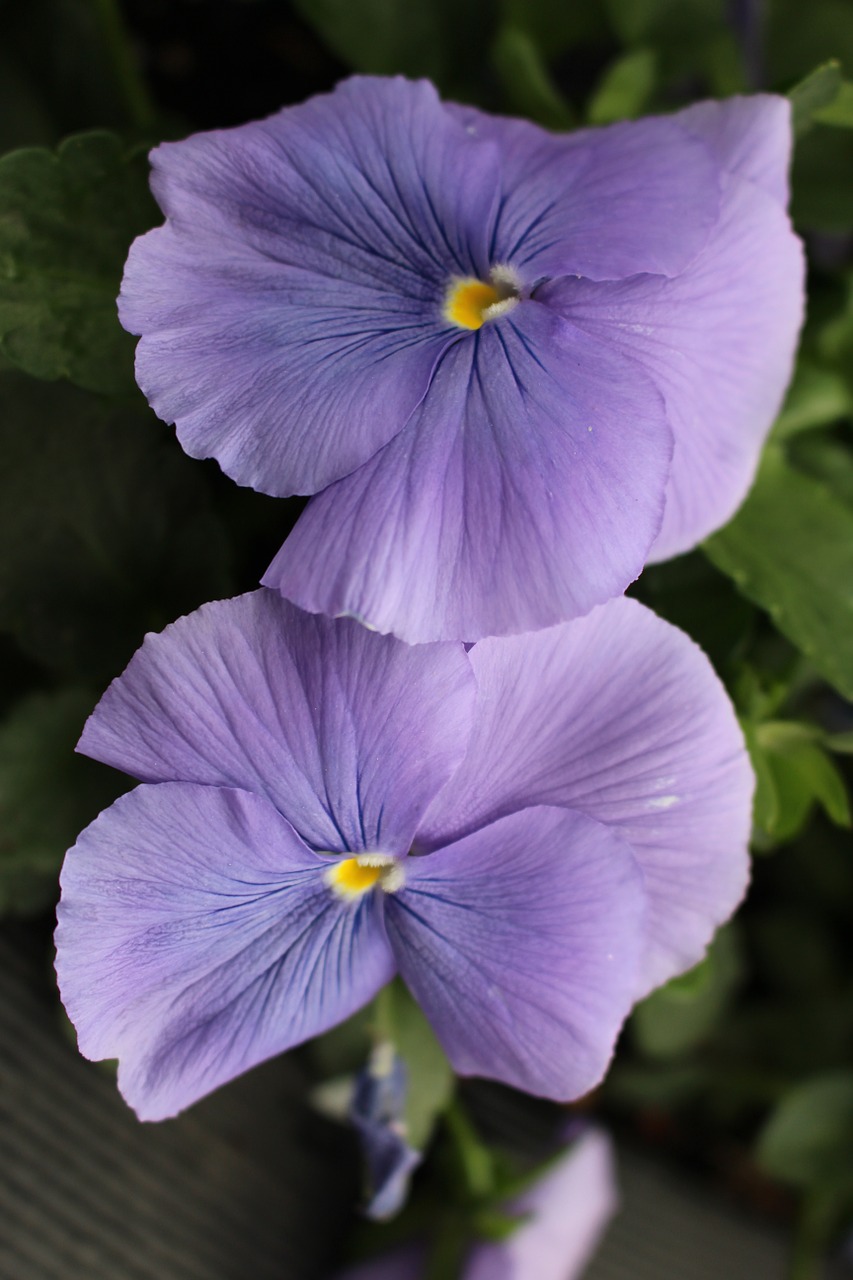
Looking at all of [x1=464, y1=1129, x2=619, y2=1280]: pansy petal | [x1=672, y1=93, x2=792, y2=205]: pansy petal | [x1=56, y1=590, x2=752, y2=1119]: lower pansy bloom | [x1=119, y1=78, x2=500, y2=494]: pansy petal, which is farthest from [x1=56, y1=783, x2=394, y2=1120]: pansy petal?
[x1=464, y1=1129, x2=619, y2=1280]: pansy petal

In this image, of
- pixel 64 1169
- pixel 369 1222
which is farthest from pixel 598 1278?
pixel 64 1169

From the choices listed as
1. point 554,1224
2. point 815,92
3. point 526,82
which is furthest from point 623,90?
point 554,1224

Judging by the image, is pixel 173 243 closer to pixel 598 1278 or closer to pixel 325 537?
pixel 325 537

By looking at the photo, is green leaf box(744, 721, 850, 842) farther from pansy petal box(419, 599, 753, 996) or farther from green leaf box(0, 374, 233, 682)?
green leaf box(0, 374, 233, 682)

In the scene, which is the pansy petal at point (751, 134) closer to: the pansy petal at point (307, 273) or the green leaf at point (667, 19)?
the pansy petal at point (307, 273)

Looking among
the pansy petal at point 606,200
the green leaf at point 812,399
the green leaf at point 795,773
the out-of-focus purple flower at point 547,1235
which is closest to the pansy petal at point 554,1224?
the out-of-focus purple flower at point 547,1235

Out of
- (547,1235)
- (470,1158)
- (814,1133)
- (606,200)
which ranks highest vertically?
(606,200)

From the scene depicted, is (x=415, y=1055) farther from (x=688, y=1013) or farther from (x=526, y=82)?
(x=526, y=82)
